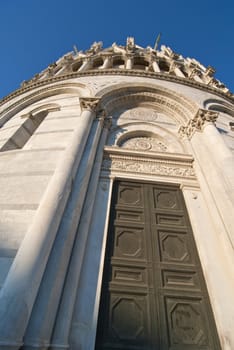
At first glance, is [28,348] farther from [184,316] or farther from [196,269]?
[196,269]

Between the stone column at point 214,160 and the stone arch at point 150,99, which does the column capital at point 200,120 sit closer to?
the stone column at point 214,160

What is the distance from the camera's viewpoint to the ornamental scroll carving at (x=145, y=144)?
6.66 metres

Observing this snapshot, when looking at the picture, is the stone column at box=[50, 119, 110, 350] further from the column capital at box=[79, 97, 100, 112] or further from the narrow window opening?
the narrow window opening

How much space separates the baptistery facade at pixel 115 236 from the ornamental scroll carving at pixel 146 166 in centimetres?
3

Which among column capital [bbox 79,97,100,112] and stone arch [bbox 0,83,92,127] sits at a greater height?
stone arch [bbox 0,83,92,127]

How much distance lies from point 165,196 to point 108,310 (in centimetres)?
278

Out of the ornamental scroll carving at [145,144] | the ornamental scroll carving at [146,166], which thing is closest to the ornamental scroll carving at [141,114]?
the ornamental scroll carving at [145,144]

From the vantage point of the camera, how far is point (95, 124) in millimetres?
6027

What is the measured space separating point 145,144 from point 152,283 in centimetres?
437

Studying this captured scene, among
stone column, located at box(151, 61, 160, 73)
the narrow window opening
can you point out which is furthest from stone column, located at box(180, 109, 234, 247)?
stone column, located at box(151, 61, 160, 73)

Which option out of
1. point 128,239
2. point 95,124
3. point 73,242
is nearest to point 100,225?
point 128,239

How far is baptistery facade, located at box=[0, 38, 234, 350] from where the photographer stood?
8.27 feet

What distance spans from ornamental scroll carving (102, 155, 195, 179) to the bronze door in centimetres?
83

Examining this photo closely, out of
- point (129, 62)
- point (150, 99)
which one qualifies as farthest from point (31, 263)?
point (129, 62)
